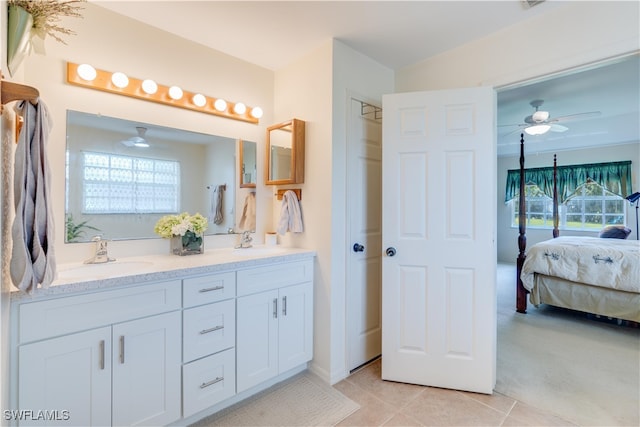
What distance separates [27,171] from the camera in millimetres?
1134

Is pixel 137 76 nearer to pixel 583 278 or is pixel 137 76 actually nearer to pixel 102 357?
pixel 102 357

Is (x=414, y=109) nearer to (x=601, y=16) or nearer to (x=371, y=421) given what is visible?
(x=601, y=16)

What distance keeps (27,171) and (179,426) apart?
1.48 m

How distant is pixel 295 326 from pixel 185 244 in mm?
960

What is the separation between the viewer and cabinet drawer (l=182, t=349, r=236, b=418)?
1639 mm

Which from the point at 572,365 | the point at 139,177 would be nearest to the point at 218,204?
the point at 139,177

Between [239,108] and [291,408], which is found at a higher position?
[239,108]

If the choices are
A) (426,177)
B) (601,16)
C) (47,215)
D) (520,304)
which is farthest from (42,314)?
(520,304)

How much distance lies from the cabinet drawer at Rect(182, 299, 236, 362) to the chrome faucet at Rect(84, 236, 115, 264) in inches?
24.8

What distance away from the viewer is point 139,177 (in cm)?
200

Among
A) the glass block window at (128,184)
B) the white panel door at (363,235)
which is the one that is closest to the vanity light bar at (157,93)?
the glass block window at (128,184)

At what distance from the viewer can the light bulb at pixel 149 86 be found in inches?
77.0

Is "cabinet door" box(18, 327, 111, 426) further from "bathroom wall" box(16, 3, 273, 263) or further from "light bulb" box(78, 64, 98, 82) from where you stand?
"light bulb" box(78, 64, 98, 82)

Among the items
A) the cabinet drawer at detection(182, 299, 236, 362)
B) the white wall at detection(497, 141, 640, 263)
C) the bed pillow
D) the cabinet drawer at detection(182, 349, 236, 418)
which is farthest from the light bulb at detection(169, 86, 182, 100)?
the white wall at detection(497, 141, 640, 263)
